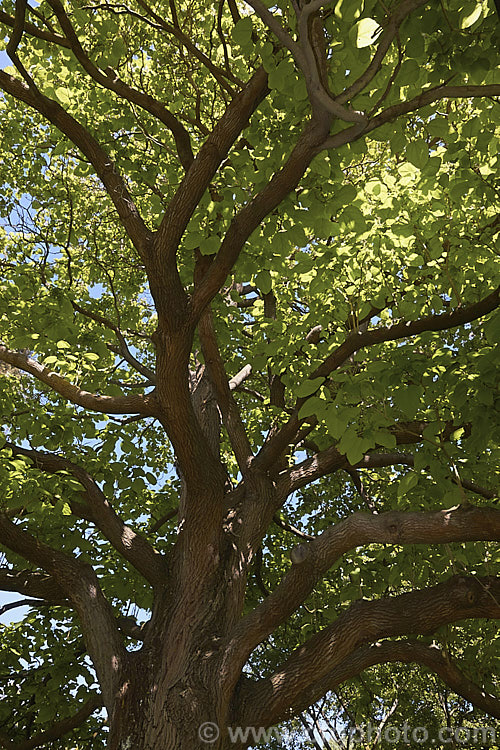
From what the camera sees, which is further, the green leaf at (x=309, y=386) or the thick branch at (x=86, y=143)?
the thick branch at (x=86, y=143)

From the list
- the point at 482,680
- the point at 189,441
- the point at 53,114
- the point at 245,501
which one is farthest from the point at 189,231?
the point at 482,680

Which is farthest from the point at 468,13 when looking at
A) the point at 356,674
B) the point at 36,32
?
the point at 356,674

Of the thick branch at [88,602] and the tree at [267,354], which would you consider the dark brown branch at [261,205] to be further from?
the thick branch at [88,602]

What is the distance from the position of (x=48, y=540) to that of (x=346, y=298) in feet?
14.6

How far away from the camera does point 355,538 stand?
16.6 ft

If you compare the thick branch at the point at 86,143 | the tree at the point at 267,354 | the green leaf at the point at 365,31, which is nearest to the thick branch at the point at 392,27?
the tree at the point at 267,354

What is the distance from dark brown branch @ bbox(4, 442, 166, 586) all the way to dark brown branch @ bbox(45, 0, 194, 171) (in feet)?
10.1

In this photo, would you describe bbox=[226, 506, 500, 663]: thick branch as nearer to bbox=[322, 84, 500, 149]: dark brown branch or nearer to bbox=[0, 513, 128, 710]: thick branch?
bbox=[0, 513, 128, 710]: thick branch

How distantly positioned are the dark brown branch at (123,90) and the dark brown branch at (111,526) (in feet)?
10.1

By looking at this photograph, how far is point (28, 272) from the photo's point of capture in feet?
→ 21.9

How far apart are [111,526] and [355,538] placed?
2.40 metres

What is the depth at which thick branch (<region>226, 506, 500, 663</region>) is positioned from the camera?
4.40 metres

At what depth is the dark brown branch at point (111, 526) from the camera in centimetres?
578

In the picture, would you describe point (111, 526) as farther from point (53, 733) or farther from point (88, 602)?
point (53, 733)
